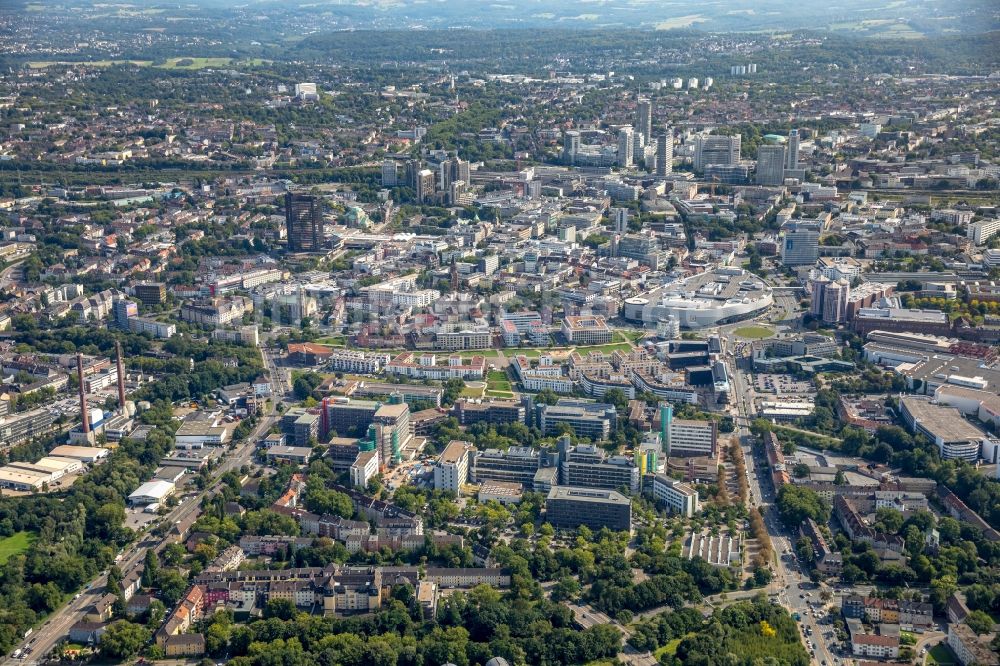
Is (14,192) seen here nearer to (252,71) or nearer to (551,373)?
(551,373)

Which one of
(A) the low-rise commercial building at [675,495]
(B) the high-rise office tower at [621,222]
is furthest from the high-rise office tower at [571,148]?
(A) the low-rise commercial building at [675,495]

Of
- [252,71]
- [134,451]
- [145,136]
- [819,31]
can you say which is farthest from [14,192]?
[819,31]

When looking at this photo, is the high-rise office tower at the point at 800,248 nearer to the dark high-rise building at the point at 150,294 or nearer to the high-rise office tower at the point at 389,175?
the high-rise office tower at the point at 389,175

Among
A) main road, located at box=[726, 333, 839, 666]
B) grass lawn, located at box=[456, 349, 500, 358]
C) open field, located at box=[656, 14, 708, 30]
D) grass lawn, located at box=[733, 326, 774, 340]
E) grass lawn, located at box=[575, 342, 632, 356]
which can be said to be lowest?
main road, located at box=[726, 333, 839, 666]

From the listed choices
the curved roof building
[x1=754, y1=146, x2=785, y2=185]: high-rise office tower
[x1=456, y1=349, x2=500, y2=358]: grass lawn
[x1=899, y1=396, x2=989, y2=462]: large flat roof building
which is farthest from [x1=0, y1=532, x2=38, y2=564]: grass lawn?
[x1=754, y1=146, x2=785, y2=185]: high-rise office tower

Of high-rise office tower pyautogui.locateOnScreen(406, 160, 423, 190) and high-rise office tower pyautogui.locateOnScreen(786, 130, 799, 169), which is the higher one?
high-rise office tower pyautogui.locateOnScreen(786, 130, 799, 169)

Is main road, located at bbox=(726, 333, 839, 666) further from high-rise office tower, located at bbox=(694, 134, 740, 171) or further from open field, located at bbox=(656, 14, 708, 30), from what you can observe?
open field, located at bbox=(656, 14, 708, 30)
